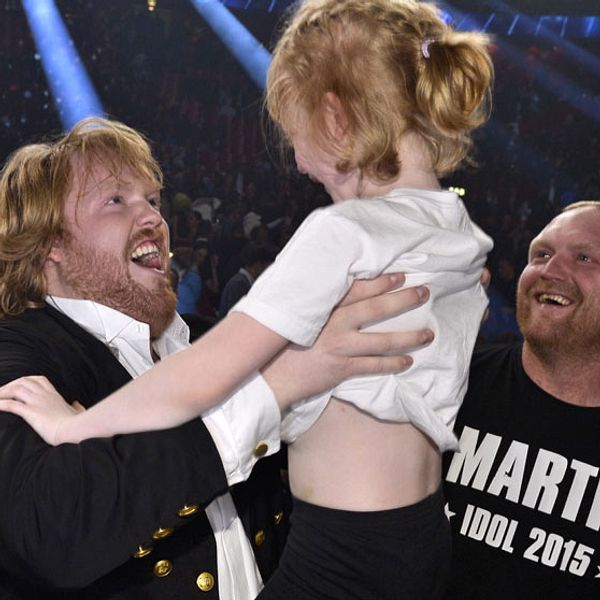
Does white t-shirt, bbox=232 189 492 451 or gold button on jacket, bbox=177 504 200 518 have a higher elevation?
white t-shirt, bbox=232 189 492 451

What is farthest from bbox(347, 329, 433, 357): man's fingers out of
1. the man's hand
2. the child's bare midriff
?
the child's bare midriff

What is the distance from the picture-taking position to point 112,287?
1.91m

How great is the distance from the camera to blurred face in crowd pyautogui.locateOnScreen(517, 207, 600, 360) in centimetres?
230

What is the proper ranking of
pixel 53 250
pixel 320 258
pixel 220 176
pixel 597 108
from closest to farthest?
pixel 320 258, pixel 53 250, pixel 220 176, pixel 597 108

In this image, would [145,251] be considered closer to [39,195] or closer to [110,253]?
[110,253]

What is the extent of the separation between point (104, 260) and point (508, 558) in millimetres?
1226

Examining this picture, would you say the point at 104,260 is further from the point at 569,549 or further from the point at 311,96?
the point at 569,549

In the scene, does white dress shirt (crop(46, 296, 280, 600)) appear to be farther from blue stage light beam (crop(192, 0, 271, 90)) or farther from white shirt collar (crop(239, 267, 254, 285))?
blue stage light beam (crop(192, 0, 271, 90))

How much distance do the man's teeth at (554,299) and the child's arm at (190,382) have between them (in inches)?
55.8

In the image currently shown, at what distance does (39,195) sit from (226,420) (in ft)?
3.06

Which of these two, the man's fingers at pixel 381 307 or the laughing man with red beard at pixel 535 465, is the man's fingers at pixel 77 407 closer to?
the man's fingers at pixel 381 307

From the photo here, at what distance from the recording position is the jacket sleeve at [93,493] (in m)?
1.16

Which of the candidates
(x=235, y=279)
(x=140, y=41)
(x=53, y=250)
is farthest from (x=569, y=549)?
(x=140, y=41)

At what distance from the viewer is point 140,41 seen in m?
8.65
